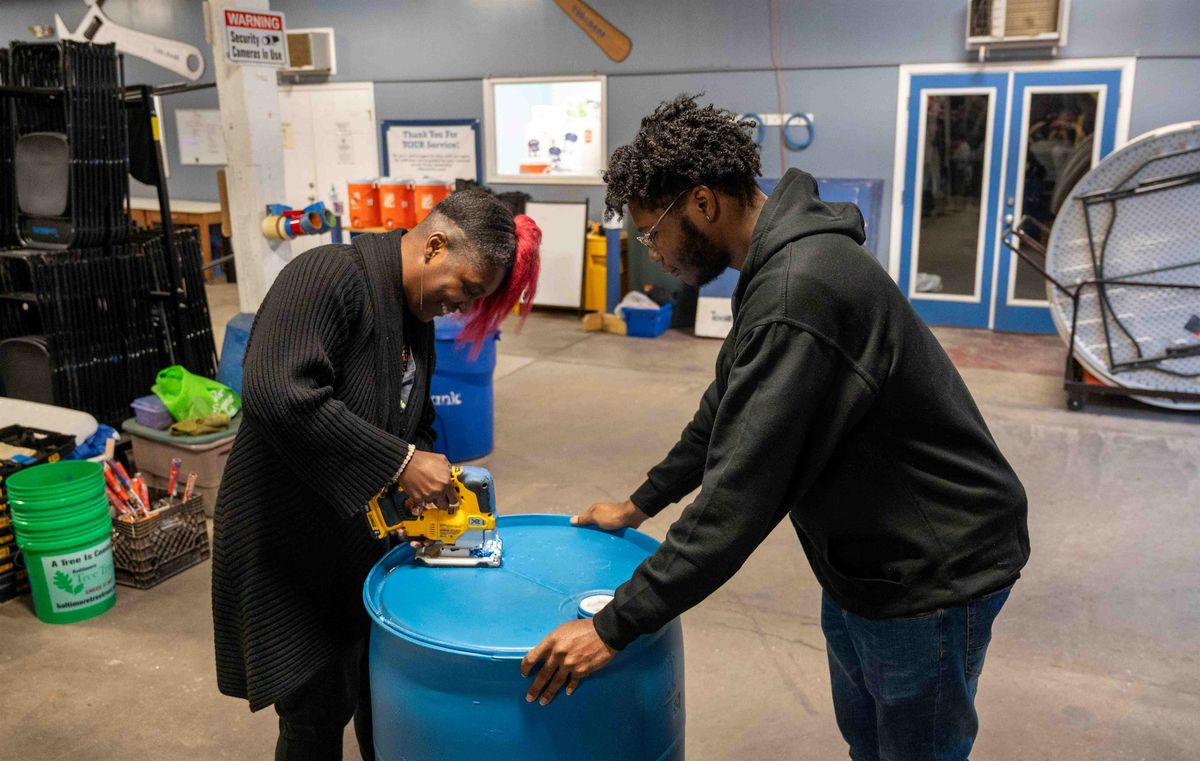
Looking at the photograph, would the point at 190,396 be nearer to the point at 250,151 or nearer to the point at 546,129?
the point at 250,151

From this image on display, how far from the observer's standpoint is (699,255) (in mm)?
1581

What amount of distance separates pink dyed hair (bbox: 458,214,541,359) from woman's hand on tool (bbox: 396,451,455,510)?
0.31 m

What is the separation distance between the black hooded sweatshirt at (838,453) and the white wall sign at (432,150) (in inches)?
304

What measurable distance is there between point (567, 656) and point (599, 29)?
7.58 m

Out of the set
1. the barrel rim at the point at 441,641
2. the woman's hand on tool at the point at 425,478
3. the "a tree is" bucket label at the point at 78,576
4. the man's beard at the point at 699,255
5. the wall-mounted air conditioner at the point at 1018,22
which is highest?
the wall-mounted air conditioner at the point at 1018,22

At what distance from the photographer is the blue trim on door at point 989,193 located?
7031 mm

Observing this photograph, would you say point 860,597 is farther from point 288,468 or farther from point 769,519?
point 288,468

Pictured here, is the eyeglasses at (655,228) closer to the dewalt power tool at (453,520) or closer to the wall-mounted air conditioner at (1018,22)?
the dewalt power tool at (453,520)

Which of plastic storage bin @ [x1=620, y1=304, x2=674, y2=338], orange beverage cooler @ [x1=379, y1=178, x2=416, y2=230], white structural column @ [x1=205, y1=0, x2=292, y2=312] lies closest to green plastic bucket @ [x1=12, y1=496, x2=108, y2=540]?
white structural column @ [x1=205, y1=0, x2=292, y2=312]

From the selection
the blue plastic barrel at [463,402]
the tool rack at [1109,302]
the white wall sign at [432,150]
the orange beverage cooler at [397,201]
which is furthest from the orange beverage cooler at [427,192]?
the tool rack at [1109,302]

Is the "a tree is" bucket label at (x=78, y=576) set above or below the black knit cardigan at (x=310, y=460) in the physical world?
below

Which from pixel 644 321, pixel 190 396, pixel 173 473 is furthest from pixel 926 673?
pixel 644 321

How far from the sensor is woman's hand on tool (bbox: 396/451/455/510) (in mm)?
1646

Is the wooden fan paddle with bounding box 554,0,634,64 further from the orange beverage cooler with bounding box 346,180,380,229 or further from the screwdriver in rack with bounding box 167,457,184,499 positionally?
the screwdriver in rack with bounding box 167,457,184,499
